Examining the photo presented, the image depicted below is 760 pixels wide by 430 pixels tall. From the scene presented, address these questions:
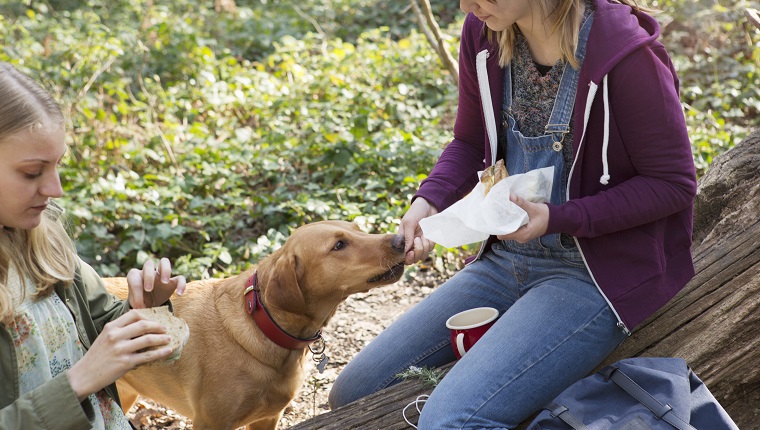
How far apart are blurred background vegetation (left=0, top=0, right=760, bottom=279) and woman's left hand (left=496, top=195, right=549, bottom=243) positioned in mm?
2817

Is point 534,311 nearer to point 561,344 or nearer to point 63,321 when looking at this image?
point 561,344

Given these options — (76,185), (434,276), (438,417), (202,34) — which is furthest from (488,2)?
(202,34)

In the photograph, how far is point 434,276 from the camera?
→ 5867 mm

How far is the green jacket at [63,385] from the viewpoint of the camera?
2092 mm

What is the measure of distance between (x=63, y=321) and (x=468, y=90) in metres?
2.00

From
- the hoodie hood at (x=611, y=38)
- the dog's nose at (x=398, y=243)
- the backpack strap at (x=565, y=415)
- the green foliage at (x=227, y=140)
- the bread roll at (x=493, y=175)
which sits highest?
the hoodie hood at (x=611, y=38)

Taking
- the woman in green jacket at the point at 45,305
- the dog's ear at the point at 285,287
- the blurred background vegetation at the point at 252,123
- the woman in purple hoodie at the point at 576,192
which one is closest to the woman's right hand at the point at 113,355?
the woman in green jacket at the point at 45,305

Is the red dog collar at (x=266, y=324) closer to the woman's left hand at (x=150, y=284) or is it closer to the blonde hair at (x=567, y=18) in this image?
the woman's left hand at (x=150, y=284)

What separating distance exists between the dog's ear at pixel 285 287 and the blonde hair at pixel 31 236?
99 cm

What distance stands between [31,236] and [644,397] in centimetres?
220

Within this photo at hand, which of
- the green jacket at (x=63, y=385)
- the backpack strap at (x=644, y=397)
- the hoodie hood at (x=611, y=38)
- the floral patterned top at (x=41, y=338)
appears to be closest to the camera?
the green jacket at (x=63, y=385)

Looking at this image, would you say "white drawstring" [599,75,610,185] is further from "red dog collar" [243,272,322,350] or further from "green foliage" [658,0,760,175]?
"green foliage" [658,0,760,175]

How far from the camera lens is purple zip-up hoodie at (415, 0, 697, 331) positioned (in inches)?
110

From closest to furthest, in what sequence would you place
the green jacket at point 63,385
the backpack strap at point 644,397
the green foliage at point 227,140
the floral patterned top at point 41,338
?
the green jacket at point 63,385 → the floral patterned top at point 41,338 → the backpack strap at point 644,397 → the green foliage at point 227,140
